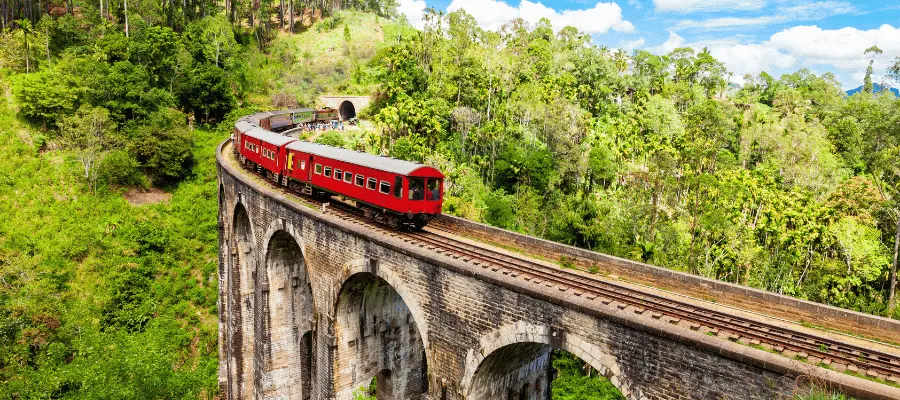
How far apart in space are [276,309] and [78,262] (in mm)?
19901

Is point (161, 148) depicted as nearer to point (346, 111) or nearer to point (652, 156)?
point (346, 111)

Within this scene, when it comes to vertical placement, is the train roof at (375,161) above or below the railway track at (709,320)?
above

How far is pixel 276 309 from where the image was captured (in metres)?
25.2

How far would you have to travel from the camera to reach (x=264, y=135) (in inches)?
1166

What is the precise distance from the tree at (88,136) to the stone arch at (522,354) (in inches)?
1579

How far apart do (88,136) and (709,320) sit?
46.9 metres

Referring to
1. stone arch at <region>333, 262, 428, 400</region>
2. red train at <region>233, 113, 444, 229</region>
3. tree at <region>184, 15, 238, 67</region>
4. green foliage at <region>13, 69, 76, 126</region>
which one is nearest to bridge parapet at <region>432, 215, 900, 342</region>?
red train at <region>233, 113, 444, 229</region>

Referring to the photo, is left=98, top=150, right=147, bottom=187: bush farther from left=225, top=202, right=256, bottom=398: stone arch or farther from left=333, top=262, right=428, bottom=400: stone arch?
left=333, top=262, right=428, bottom=400: stone arch

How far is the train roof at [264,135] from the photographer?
26.8 metres

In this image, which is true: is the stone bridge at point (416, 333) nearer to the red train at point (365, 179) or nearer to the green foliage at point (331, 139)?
the red train at point (365, 179)

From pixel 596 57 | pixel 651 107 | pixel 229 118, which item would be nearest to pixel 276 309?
pixel 229 118

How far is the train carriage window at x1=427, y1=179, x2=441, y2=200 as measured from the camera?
62.1 feet

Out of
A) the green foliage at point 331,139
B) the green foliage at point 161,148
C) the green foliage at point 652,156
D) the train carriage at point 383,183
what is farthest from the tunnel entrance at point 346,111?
the train carriage at point 383,183

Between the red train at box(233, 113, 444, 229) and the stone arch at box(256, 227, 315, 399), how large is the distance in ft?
11.3
